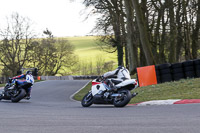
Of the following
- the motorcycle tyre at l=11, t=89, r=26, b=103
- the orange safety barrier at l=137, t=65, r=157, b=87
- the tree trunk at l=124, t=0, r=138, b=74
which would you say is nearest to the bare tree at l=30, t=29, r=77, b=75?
the tree trunk at l=124, t=0, r=138, b=74

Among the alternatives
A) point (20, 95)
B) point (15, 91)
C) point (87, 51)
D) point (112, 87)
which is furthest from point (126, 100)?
point (87, 51)

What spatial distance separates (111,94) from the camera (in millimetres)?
12461

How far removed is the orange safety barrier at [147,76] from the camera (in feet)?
74.0

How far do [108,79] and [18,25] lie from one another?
53.9m

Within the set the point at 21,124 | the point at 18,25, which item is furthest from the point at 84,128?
the point at 18,25

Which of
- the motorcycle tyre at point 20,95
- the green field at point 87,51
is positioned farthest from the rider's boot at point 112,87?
the green field at point 87,51

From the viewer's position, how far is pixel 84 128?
689 centimetres

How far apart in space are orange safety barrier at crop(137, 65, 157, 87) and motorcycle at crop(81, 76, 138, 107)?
960 centimetres

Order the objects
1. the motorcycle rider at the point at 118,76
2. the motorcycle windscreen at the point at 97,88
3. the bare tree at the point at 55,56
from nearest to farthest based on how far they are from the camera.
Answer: the motorcycle rider at the point at 118,76 → the motorcycle windscreen at the point at 97,88 → the bare tree at the point at 55,56

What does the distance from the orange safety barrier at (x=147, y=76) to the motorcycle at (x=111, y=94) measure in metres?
9.60

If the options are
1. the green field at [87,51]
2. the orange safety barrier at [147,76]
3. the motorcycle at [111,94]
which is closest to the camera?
the motorcycle at [111,94]

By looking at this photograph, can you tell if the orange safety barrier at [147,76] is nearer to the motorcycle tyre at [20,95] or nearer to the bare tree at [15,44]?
the motorcycle tyre at [20,95]

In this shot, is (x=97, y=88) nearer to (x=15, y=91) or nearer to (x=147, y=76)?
(x=15, y=91)

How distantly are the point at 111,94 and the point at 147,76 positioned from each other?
1084cm
